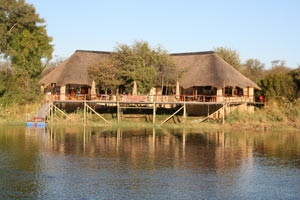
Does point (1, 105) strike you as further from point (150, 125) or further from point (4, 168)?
point (4, 168)

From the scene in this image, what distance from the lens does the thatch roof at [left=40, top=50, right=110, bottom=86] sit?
155 feet

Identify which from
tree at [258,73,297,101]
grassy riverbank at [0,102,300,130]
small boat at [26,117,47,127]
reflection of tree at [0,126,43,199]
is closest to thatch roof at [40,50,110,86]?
grassy riverbank at [0,102,300,130]

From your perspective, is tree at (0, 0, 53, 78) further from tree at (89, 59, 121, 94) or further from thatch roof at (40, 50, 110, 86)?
tree at (89, 59, 121, 94)

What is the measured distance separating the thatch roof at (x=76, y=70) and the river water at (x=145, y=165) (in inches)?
399

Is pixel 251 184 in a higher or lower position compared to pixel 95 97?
lower

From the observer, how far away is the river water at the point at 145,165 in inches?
742

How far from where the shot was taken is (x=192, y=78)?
4778 cm

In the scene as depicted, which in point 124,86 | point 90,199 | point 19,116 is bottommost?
point 90,199

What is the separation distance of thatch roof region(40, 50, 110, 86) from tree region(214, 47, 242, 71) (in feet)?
54.2

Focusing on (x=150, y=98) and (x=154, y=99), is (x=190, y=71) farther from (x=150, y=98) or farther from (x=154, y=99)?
(x=150, y=98)

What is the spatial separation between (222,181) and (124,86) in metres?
28.8

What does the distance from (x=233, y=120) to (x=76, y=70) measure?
18.5 meters

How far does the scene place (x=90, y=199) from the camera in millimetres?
17469

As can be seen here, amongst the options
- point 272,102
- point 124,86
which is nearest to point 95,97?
point 124,86
